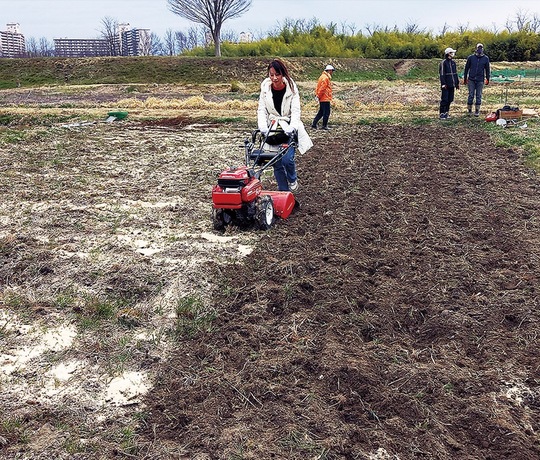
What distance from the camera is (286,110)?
24.7ft

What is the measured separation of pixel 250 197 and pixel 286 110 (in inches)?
63.7

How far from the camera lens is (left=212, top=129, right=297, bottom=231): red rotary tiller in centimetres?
648

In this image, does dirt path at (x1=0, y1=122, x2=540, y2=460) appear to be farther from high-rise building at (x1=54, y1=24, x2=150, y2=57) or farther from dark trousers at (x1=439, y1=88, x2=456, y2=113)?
high-rise building at (x1=54, y1=24, x2=150, y2=57)

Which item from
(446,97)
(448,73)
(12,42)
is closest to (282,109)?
(448,73)

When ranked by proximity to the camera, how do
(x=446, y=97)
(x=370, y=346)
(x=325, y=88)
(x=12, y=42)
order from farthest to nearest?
(x=12, y=42) → (x=446, y=97) → (x=325, y=88) → (x=370, y=346)

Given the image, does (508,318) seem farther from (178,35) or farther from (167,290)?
(178,35)

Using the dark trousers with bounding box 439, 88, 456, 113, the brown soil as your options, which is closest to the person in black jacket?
the dark trousers with bounding box 439, 88, 456, 113

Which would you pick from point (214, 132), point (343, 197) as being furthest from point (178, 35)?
point (343, 197)

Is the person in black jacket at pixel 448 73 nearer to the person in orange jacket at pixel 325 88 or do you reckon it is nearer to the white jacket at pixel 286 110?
the person in orange jacket at pixel 325 88

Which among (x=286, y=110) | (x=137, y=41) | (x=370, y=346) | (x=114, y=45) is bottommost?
(x=370, y=346)

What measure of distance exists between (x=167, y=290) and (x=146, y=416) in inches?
76.4

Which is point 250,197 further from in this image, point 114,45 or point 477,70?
point 114,45

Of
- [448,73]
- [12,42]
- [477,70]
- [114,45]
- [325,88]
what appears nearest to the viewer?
[325,88]

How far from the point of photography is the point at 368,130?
50.2 ft
